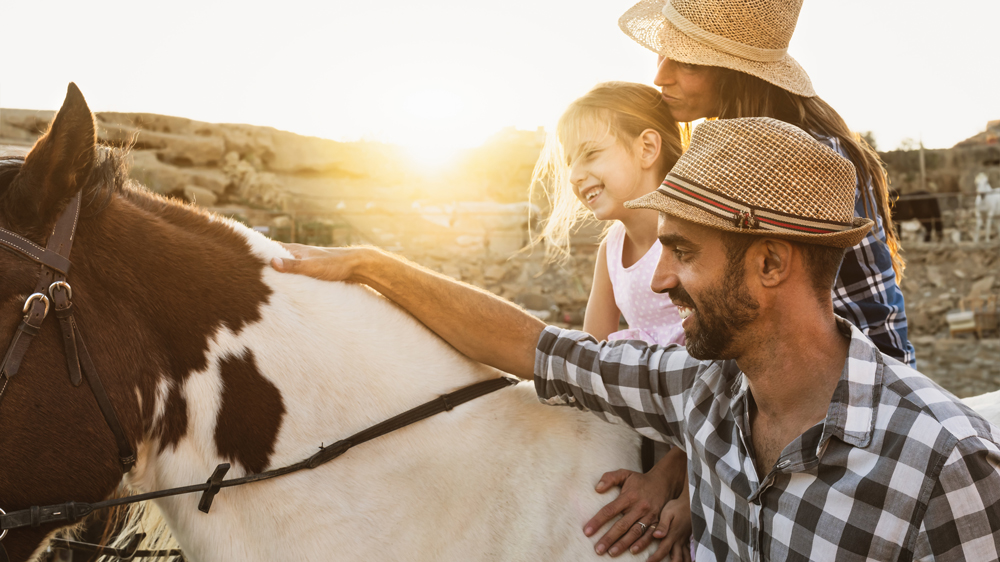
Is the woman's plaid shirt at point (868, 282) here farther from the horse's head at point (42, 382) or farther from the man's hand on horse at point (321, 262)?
the horse's head at point (42, 382)

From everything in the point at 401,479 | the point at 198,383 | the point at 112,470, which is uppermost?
the point at 198,383

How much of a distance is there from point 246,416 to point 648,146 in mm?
1699

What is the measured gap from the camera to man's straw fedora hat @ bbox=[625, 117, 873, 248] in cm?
130

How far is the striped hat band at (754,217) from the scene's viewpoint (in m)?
1.30

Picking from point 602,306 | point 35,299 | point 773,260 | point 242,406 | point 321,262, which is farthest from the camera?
point 602,306

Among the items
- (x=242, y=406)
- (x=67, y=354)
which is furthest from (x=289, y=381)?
(x=67, y=354)

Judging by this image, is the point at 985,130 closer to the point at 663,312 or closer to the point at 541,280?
the point at 541,280

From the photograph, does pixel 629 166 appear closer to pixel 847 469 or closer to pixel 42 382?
pixel 847 469

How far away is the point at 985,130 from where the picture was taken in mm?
20109

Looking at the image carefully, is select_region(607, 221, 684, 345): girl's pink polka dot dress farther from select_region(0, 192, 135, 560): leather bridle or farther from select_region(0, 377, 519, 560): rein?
select_region(0, 192, 135, 560): leather bridle

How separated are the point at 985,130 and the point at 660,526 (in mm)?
24630

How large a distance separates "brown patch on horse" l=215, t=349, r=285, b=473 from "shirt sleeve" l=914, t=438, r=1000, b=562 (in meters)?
1.39

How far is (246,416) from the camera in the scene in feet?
4.79

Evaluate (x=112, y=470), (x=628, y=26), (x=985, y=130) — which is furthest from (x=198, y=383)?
(x=985, y=130)
